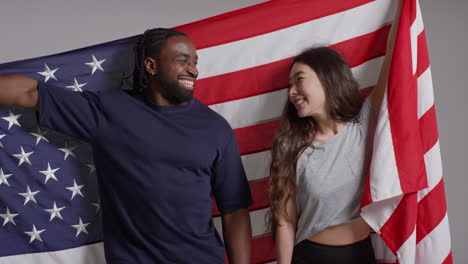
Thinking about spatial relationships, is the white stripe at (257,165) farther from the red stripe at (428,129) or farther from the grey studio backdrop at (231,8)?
the grey studio backdrop at (231,8)

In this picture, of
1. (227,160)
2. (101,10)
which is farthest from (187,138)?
(101,10)

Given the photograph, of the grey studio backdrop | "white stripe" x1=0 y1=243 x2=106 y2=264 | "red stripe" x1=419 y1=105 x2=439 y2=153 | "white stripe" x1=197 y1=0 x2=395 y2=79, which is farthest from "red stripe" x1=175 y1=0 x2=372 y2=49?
"white stripe" x1=0 y1=243 x2=106 y2=264

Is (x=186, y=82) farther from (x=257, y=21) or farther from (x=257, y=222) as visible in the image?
(x=257, y=222)

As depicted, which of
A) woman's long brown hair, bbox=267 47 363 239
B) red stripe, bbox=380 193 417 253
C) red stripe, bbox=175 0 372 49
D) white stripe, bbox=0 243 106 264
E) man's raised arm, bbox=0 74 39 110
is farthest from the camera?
red stripe, bbox=175 0 372 49

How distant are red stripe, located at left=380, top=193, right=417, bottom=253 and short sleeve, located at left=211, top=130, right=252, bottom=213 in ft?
1.82

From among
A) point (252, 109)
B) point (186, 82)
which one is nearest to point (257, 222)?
point (252, 109)

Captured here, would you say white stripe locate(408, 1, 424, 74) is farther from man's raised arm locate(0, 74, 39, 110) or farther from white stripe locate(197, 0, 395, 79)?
man's raised arm locate(0, 74, 39, 110)

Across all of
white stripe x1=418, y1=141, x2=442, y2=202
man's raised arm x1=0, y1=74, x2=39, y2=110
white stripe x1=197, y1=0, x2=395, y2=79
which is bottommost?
white stripe x1=418, y1=141, x2=442, y2=202

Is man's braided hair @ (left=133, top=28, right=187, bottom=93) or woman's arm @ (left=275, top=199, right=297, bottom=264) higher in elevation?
man's braided hair @ (left=133, top=28, right=187, bottom=93)

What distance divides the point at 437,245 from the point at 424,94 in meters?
0.60

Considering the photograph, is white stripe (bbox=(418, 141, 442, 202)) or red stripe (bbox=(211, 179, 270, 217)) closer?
white stripe (bbox=(418, 141, 442, 202))

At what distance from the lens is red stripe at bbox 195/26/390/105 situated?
2.13 m

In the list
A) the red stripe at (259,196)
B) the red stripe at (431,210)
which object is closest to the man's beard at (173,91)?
the red stripe at (259,196)

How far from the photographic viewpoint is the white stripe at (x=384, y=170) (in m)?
1.76
